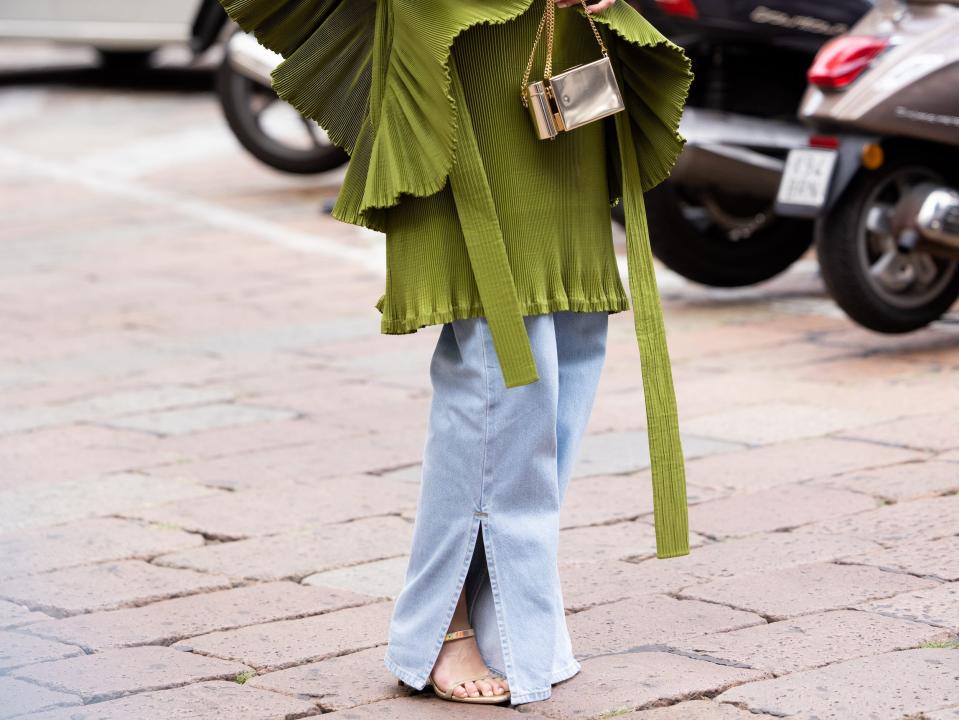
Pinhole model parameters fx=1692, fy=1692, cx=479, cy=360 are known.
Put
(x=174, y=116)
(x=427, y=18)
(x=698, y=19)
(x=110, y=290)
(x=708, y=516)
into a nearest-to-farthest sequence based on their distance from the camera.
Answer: (x=427, y=18), (x=708, y=516), (x=698, y=19), (x=110, y=290), (x=174, y=116)

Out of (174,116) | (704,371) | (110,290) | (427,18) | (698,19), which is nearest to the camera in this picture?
(427,18)

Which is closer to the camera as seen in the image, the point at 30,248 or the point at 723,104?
the point at 723,104

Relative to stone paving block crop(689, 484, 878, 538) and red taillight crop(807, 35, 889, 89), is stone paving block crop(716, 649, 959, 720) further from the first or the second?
red taillight crop(807, 35, 889, 89)

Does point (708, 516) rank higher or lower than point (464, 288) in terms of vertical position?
lower

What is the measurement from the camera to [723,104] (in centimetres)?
639

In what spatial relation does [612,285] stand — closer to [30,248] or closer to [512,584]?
[512,584]

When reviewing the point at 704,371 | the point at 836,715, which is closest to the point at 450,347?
the point at 836,715

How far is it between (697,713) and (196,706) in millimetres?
812

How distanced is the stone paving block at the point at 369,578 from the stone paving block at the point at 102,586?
20cm

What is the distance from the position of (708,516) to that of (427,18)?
1.66 m

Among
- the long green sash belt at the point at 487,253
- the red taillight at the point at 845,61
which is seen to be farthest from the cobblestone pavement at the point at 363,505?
the red taillight at the point at 845,61

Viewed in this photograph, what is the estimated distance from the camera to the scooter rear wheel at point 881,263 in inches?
214

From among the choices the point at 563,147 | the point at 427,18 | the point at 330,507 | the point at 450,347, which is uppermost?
the point at 427,18

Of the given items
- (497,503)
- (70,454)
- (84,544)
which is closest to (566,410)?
(497,503)
